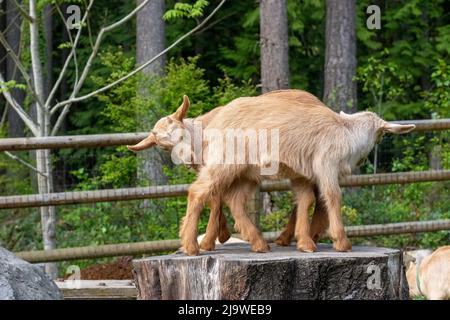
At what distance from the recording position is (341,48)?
1387 centimetres

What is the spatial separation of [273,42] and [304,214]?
625 cm

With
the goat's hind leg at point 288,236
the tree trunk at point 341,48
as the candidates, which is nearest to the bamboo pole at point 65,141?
the goat's hind leg at point 288,236

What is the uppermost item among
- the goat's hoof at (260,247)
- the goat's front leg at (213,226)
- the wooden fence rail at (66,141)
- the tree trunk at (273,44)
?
the tree trunk at (273,44)

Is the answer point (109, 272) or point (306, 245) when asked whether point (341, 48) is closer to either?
point (109, 272)

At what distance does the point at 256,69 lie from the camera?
53.2 feet

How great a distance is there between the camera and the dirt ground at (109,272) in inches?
336

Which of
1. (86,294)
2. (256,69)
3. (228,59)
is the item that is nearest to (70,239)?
(86,294)

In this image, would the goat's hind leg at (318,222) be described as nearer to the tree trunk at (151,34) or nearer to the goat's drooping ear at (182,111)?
the goat's drooping ear at (182,111)

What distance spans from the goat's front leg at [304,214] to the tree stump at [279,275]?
0.07m

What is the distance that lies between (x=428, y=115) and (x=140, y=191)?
936 centimetres

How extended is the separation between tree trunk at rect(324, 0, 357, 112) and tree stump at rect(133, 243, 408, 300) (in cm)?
884

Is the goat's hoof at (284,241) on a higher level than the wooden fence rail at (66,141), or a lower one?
lower

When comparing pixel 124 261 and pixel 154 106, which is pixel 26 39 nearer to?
pixel 154 106

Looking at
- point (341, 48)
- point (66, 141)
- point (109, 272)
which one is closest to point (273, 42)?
point (341, 48)
